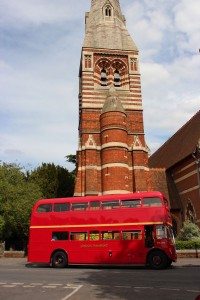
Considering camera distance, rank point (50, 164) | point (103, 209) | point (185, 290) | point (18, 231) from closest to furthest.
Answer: point (185, 290) → point (103, 209) → point (18, 231) → point (50, 164)

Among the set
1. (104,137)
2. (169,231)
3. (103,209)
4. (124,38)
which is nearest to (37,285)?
(103,209)

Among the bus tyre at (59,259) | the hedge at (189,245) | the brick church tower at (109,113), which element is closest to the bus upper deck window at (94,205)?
the bus tyre at (59,259)

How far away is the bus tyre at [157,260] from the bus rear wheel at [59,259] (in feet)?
15.4

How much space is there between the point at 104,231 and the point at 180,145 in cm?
2097

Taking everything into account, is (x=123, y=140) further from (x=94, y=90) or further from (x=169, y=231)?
(x=169, y=231)

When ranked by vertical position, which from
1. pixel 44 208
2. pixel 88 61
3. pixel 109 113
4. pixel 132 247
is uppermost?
pixel 88 61

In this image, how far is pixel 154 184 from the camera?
114 feet

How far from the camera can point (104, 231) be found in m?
17.5

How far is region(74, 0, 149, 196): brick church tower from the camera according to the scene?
30.2 metres

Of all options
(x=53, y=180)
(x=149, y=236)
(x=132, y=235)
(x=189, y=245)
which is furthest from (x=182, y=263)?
(x=53, y=180)

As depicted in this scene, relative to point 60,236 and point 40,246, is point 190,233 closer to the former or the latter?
point 60,236

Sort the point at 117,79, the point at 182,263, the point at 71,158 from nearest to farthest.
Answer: the point at 182,263 → the point at 117,79 → the point at 71,158

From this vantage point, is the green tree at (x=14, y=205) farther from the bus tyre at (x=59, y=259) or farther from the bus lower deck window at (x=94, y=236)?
the bus lower deck window at (x=94, y=236)

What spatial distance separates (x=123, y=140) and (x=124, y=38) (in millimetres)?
13126
